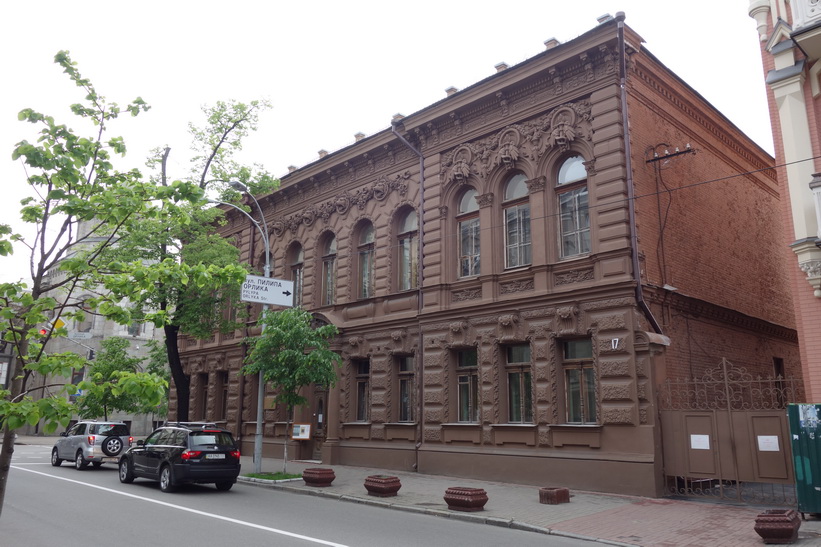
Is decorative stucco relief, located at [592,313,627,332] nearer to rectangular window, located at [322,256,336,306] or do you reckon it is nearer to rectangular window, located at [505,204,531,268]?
rectangular window, located at [505,204,531,268]

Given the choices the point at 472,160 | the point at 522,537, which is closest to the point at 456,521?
the point at 522,537

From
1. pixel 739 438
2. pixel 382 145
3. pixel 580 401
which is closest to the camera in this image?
pixel 739 438

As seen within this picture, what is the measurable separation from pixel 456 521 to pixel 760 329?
14.4 meters

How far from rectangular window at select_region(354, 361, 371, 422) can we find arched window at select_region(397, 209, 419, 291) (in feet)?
10.6

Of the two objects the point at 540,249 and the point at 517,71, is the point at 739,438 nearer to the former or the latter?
the point at 540,249

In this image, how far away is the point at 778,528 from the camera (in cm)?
962

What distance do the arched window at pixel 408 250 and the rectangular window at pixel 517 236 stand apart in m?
3.77

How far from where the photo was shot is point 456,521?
1246cm

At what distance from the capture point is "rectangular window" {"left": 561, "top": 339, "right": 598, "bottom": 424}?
1630 centimetres

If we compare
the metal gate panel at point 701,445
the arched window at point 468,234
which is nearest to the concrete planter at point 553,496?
the metal gate panel at point 701,445

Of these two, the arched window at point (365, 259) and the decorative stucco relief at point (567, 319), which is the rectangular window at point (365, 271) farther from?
the decorative stucco relief at point (567, 319)

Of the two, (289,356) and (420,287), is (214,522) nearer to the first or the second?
(289,356)

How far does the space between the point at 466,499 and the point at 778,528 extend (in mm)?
5486

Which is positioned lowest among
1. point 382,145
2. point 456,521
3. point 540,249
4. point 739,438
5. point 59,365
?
point 456,521
